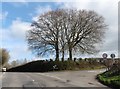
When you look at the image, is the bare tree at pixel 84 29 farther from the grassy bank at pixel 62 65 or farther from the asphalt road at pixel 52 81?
the asphalt road at pixel 52 81

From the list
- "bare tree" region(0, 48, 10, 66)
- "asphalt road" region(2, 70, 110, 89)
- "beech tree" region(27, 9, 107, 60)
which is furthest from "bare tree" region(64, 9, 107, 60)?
"bare tree" region(0, 48, 10, 66)

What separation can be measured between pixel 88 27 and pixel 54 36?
7.23m

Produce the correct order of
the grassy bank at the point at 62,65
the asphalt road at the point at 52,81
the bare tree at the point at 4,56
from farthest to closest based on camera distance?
the bare tree at the point at 4,56 < the grassy bank at the point at 62,65 < the asphalt road at the point at 52,81

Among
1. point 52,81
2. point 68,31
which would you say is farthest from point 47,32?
point 52,81

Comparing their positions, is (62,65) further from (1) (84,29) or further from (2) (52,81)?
(2) (52,81)

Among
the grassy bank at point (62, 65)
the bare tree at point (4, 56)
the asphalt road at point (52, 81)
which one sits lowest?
the asphalt road at point (52, 81)

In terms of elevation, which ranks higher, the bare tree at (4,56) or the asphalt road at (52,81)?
the bare tree at (4,56)

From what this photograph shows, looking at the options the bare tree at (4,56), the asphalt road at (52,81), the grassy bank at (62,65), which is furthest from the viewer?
the bare tree at (4,56)

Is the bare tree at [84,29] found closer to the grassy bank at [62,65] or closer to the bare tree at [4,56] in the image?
the grassy bank at [62,65]

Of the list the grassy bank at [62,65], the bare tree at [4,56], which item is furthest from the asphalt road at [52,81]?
the bare tree at [4,56]

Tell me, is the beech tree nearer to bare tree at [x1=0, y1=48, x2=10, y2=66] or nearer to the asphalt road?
the asphalt road

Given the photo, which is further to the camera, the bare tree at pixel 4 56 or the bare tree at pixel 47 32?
the bare tree at pixel 4 56

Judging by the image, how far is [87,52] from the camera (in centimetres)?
7025

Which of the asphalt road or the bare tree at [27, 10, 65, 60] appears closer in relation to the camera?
the asphalt road
